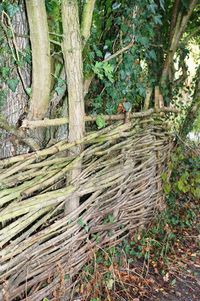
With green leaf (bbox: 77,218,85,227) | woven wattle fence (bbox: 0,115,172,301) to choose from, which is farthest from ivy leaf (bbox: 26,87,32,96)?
green leaf (bbox: 77,218,85,227)

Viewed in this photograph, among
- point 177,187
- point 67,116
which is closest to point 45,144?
point 67,116

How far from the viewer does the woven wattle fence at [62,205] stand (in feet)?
5.39

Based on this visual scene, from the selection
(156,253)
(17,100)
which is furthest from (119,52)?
(156,253)

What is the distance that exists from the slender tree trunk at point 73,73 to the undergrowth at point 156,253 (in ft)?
1.99

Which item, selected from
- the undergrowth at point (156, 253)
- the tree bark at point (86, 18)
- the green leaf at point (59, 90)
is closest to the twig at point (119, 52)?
the tree bark at point (86, 18)

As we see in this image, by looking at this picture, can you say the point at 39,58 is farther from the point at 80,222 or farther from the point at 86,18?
the point at 80,222

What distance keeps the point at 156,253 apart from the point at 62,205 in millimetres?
1309

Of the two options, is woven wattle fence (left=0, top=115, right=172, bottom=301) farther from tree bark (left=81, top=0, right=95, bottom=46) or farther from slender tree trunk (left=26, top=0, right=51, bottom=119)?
tree bark (left=81, top=0, right=95, bottom=46)

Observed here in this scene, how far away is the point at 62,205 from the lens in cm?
193

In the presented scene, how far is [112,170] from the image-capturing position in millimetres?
2270

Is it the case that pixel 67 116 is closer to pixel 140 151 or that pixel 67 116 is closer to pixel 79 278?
pixel 140 151

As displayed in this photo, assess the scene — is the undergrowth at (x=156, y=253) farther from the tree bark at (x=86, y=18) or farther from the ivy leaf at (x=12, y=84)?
the tree bark at (x=86, y=18)

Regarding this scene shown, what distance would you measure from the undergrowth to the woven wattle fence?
14 cm

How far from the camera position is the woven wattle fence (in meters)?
1.64
